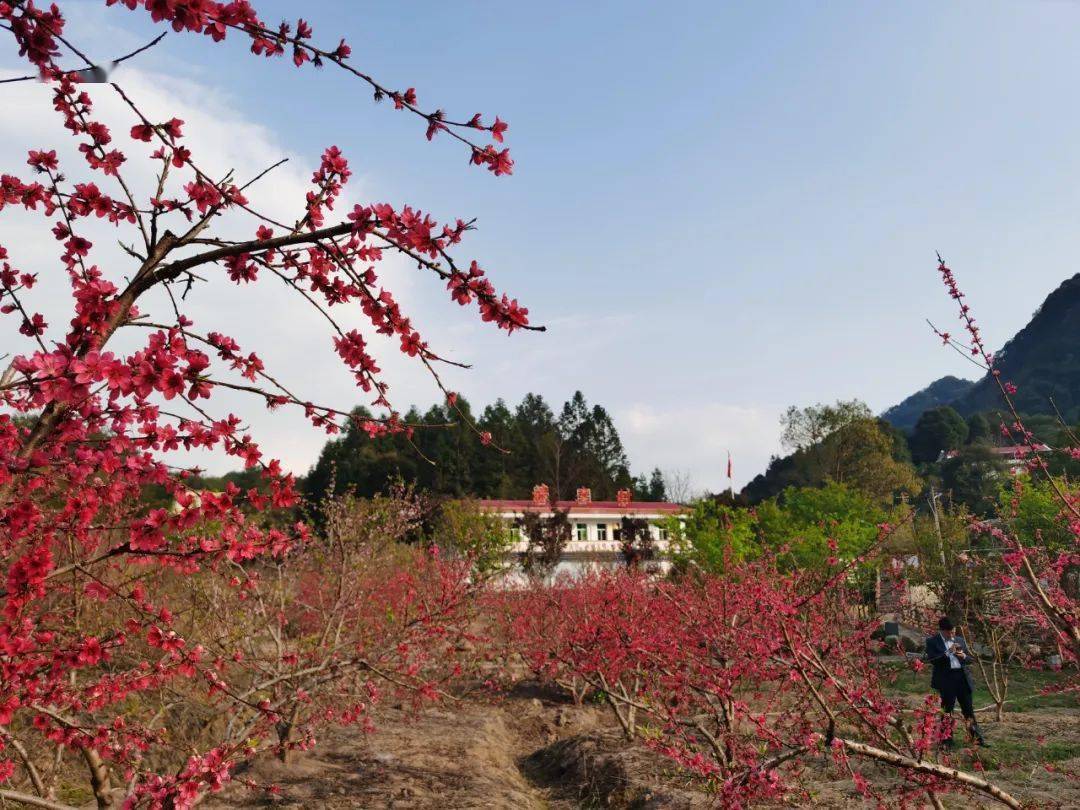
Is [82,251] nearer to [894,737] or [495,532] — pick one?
[894,737]

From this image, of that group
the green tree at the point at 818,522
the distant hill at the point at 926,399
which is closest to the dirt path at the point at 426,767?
the green tree at the point at 818,522

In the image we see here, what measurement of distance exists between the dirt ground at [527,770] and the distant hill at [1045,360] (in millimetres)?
97392

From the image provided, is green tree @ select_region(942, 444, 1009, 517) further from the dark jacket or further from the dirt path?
the dirt path

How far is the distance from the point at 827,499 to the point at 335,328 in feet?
98.5

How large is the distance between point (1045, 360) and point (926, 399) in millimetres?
56031

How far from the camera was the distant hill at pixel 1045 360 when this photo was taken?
96875 millimetres

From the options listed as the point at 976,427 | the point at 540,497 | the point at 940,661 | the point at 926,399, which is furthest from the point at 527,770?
the point at 926,399

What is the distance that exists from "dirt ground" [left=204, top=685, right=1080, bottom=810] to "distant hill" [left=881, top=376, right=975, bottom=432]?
161 metres

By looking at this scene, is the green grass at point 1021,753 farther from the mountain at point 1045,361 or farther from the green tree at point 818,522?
the mountain at point 1045,361

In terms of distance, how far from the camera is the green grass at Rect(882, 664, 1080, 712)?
11469 mm

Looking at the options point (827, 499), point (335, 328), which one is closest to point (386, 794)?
point (335, 328)

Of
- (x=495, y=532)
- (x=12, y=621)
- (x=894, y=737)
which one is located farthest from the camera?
(x=495, y=532)

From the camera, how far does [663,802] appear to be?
23.6 ft

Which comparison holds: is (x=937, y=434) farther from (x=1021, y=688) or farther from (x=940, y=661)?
(x=940, y=661)
